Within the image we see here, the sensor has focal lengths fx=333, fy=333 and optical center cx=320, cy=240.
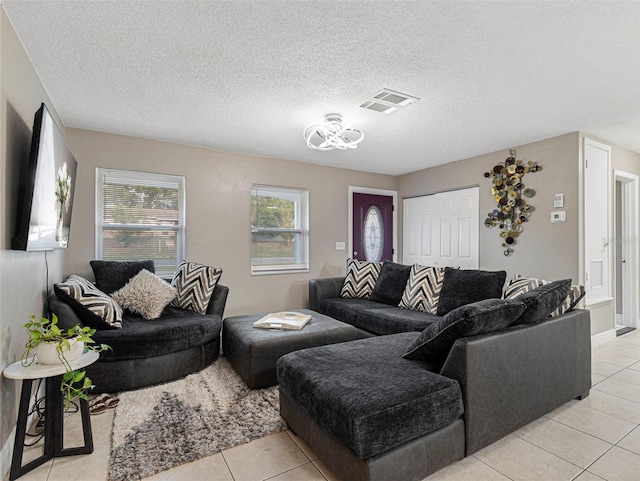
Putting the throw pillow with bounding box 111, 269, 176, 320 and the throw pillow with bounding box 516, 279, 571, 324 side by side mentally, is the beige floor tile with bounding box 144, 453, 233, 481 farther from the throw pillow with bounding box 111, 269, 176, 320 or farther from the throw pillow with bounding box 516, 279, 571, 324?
the throw pillow with bounding box 516, 279, 571, 324

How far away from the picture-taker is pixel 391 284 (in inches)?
164

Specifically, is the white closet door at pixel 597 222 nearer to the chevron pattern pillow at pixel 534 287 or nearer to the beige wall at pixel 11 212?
the chevron pattern pillow at pixel 534 287

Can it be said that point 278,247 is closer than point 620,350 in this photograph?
No

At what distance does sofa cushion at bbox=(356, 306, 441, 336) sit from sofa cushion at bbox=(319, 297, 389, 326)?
10 cm

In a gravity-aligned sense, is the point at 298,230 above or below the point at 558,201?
below

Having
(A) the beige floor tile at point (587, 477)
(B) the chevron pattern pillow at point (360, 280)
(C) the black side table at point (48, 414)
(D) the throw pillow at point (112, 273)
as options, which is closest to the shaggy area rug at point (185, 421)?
(C) the black side table at point (48, 414)

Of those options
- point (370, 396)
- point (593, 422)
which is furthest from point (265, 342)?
point (593, 422)

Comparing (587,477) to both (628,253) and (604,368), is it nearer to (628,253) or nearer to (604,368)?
(604,368)

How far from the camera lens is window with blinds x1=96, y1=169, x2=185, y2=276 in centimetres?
361

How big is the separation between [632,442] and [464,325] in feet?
4.37

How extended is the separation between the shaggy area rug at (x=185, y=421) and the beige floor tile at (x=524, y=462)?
48.0 inches

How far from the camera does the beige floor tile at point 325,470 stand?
1.67 meters

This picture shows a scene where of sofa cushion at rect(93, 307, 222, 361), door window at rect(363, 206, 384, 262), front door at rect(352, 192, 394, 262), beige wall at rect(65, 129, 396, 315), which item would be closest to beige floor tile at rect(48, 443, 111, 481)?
sofa cushion at rect(93, 307, 222, 361)

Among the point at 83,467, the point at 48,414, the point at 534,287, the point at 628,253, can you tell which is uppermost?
the point at 628,253
